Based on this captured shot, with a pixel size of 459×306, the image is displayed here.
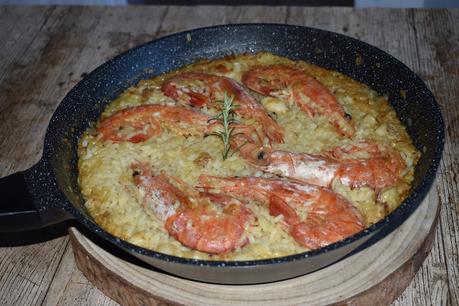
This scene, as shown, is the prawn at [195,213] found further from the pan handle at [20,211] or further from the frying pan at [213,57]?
the pan handle at [20,211]

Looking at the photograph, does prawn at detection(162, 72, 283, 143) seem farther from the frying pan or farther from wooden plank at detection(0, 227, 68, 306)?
wooden plank at detection(0, 227, 68, 306)

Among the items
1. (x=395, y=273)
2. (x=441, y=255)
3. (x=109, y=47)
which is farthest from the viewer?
(x=109, y=47)

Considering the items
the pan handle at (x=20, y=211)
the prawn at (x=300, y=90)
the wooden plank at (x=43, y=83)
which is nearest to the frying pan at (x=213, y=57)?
the pan handle at (x=20, y=211)

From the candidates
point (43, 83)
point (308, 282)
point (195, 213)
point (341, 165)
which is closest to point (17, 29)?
point (43, 83)

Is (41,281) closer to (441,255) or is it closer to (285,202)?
(285,202)

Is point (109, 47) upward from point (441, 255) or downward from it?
downward

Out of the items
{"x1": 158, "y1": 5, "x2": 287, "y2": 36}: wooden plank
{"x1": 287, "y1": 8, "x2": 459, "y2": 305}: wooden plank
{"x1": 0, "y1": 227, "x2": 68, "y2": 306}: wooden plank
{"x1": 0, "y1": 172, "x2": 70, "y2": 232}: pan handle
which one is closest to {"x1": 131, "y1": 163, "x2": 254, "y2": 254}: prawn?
{"x1": 0, "y1": 172, "x2": 70, "y2": 232}: pan handle

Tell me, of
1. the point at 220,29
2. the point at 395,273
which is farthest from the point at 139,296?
the point at 220,29
